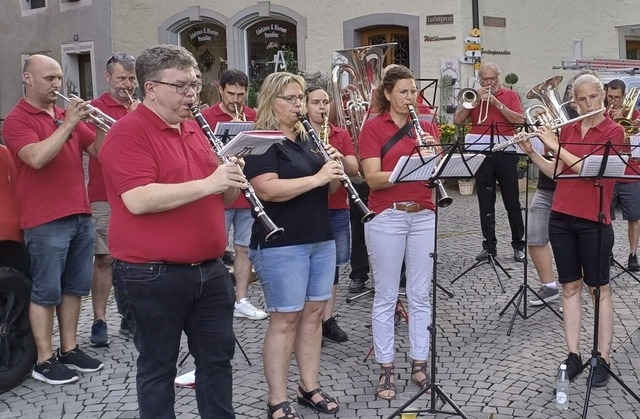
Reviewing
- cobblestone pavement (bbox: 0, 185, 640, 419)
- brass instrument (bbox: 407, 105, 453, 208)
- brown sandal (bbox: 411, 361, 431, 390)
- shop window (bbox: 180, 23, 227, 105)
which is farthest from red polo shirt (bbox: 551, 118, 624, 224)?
shop window (bbox: 180, 23, 227, 105)

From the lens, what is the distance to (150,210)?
120 inches

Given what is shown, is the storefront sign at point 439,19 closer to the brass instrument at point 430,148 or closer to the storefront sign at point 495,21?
the storefront sign at point 495,21

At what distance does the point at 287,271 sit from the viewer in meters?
3.89

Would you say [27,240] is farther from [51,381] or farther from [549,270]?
[549,270]

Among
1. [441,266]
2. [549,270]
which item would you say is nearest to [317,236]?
[549,270]

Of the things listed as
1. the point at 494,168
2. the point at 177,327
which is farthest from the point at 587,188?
the point at 494,168

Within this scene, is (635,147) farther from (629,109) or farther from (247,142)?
(629,109)

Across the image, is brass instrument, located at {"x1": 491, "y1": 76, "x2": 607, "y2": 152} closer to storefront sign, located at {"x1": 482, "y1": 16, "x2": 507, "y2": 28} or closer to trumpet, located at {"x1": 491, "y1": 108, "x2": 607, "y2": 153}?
trumpet, located at {"x1": 491, "y1": 108, "x2": 607, "y2": 153}

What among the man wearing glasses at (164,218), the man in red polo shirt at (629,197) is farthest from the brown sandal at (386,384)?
the man in red polo shirt at (629,197)

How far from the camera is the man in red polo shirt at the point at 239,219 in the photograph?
6062 mm

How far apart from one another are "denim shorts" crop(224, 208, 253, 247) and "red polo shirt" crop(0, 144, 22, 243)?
179 centimetres

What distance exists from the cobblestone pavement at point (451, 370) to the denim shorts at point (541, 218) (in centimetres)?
56

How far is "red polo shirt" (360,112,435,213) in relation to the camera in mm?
4465

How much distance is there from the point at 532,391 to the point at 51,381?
2924 millimetres
